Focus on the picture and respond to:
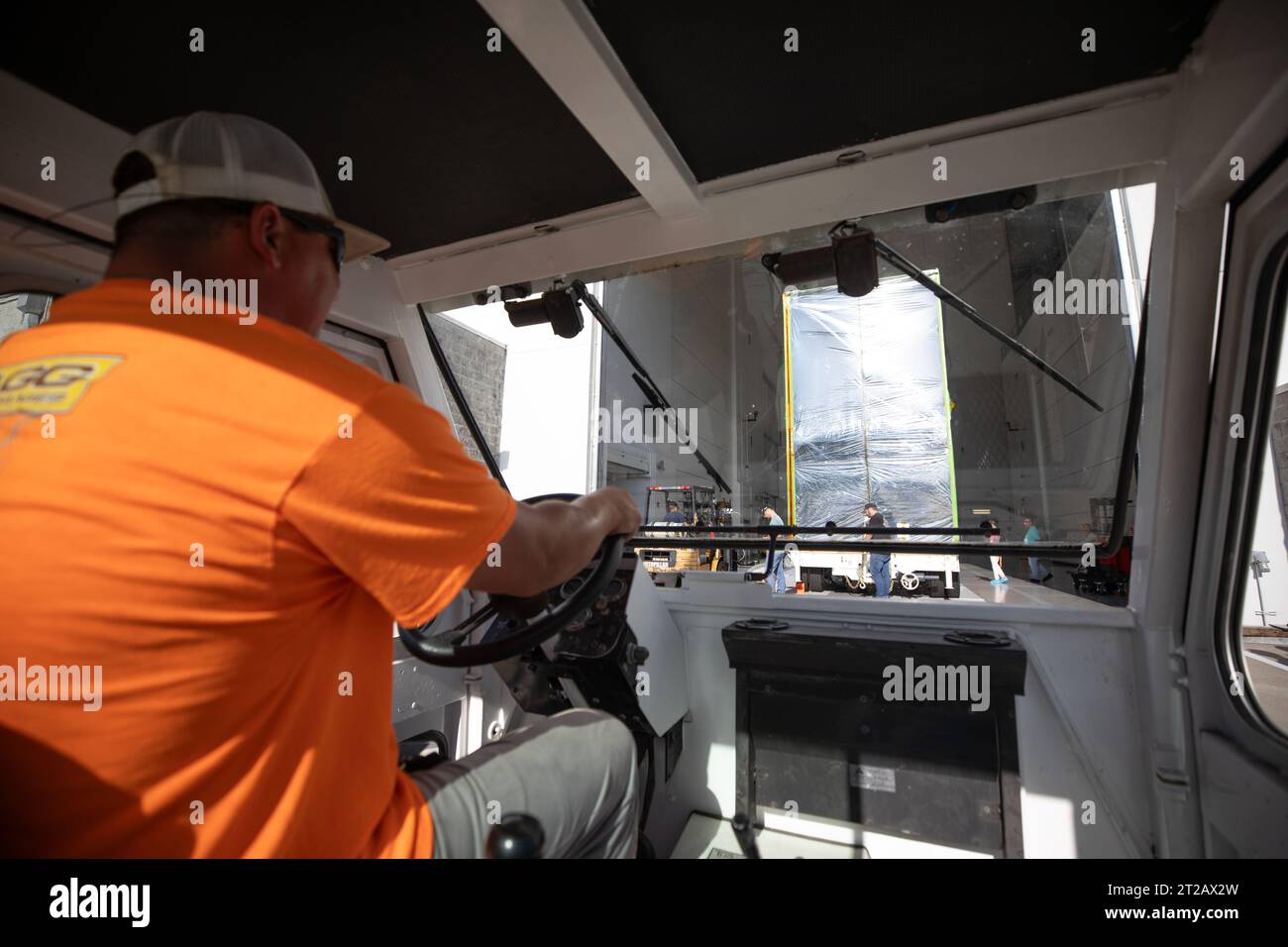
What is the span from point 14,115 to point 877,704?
3.23 m

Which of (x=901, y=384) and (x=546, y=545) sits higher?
(x=901, y=384)

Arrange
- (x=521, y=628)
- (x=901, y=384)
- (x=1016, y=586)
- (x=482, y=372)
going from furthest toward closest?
(x=1016, y=586)
(x=901, y=384)
(x=482, y=372)
(x=521, y=628)

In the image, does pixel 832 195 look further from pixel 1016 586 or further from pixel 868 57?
pixel 1016 586

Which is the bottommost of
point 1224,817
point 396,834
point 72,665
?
point 1224,817

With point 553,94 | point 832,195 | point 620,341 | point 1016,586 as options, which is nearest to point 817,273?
point 832,195

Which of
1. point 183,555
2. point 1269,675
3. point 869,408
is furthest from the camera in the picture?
point 869,408

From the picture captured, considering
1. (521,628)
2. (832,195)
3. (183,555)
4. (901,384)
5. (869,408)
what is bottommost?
(521,628)

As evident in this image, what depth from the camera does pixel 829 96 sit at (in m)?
1.62

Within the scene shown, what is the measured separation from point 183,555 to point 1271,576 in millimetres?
2616

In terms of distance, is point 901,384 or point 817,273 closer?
point 817,273

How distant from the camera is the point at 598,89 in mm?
1541

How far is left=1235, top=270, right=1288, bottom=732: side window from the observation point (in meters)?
1.47

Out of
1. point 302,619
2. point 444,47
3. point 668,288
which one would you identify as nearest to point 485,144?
point 444,47
